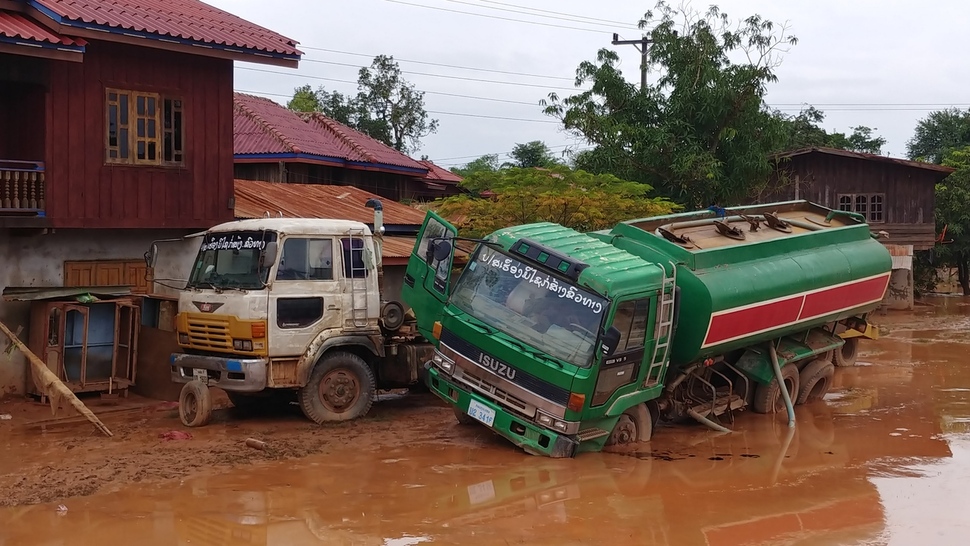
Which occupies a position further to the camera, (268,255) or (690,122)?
(690,122)

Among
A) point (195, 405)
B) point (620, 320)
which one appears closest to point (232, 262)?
point (195, 405)

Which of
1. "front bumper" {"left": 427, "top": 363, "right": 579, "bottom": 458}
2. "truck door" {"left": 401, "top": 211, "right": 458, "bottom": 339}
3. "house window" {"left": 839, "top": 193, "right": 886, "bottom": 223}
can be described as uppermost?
"house window" {"left": 839, "top": 193, "right": 886, "bottom": 223}

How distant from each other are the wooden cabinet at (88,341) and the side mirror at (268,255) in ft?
11.9

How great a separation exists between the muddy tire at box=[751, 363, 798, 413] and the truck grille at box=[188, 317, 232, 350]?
8.04 m

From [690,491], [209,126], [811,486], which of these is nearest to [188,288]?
[209,126]

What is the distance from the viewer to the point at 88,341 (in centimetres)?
1473

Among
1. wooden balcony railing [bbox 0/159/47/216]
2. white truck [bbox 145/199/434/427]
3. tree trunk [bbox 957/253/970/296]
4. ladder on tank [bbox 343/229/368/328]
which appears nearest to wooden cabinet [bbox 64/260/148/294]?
wooden balcony railing [bbox 0/159/47/216]

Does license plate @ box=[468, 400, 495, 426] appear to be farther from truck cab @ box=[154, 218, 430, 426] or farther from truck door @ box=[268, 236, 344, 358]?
truck door @ box=[268, 236, 344, 358]

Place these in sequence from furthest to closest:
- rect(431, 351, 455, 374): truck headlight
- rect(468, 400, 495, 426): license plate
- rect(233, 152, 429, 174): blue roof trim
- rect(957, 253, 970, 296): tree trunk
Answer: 1. rect(957, 253, 970, 296): tree trunk
2. rect(233, 152, 429, 174): blue roof trim
3. rect(431, 351, 455, 374): truck headlight
4. rect(468, 400, 495, 426): license plate

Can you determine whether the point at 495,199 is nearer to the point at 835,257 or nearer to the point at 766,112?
the point at 835,257

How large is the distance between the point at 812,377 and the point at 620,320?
6.27 meters

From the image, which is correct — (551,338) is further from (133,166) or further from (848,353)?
(848,353)

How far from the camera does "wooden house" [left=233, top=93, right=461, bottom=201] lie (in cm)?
2545

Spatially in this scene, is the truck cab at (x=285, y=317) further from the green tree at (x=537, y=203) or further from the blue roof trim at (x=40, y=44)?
the green tree at (x=537, y=203)
